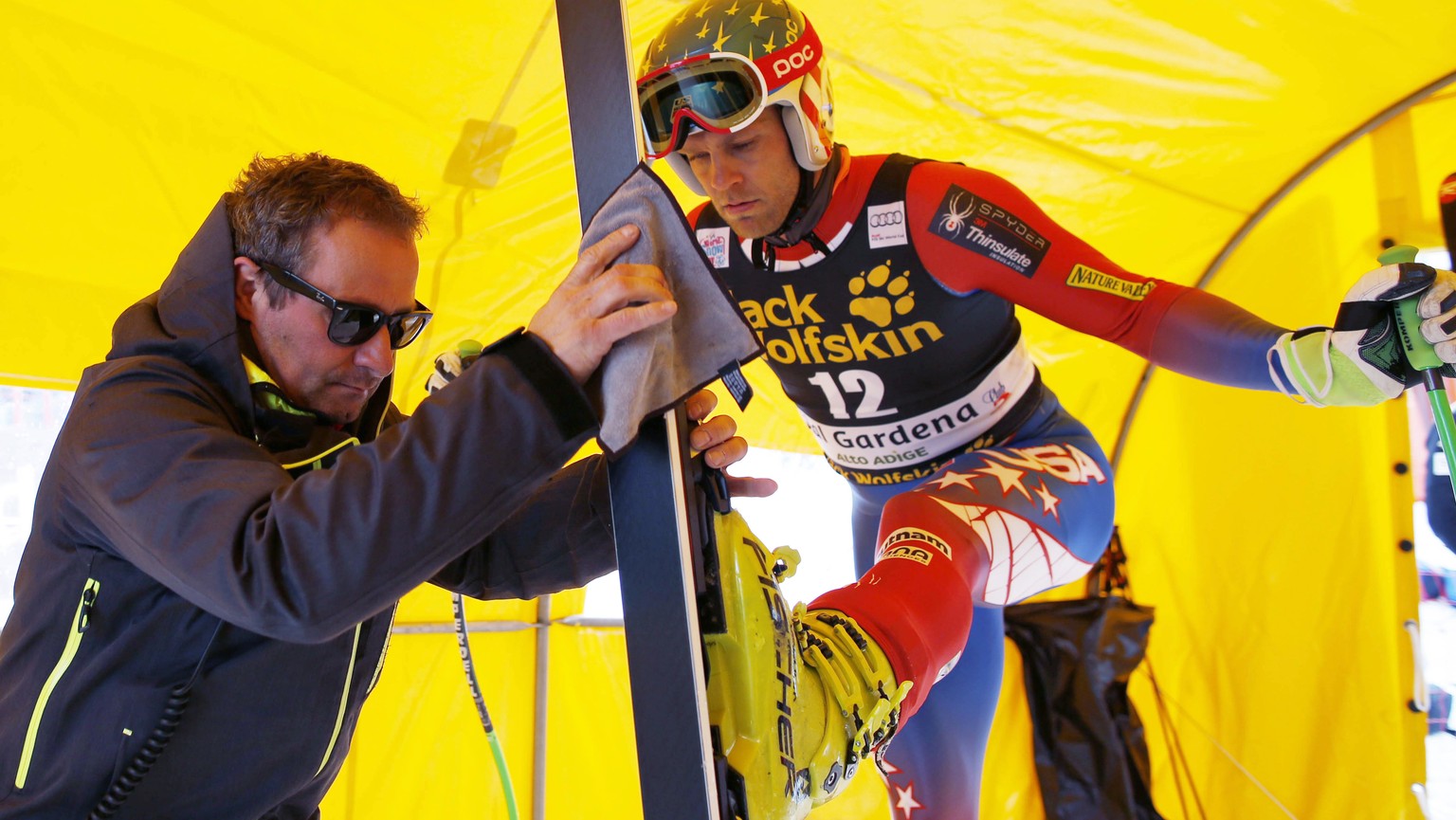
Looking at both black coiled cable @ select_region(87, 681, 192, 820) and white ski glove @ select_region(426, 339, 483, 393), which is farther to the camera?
white ski glove @ select_region(426, 339, 483, 393)

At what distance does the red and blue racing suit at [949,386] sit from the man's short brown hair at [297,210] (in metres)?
0.79

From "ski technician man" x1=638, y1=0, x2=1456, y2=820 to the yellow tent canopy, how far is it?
627mm

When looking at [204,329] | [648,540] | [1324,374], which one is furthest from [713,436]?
[1324,374]

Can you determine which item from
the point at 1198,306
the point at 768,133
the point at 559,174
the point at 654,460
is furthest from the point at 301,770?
the point at 559,174

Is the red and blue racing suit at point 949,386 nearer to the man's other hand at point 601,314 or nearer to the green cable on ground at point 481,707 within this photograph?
the man's other hand at point 601,314

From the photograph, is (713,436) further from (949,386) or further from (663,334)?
(949,386)

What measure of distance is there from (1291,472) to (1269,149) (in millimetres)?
872

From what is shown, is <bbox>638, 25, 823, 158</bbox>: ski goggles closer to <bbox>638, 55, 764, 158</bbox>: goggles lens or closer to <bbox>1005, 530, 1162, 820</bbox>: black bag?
<bbox>638, 55, 764, 158</bbox>: goggles lens

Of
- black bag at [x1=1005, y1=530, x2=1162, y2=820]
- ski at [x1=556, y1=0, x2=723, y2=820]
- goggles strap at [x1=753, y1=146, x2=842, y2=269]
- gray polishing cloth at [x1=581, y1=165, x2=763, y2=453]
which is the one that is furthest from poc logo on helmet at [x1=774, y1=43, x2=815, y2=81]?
black bag at [x1=1005, y1=530, x2=1162, y2=820]

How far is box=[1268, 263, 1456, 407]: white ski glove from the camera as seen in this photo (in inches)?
52.4

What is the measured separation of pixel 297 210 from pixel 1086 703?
103 inches

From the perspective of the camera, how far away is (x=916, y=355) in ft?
6.55

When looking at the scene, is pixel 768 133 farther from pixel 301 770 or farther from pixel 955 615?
pixel 301 770

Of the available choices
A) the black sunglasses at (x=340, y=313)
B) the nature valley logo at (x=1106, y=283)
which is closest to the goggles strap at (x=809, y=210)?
the nature valley logo at (x=1106, y=283)
